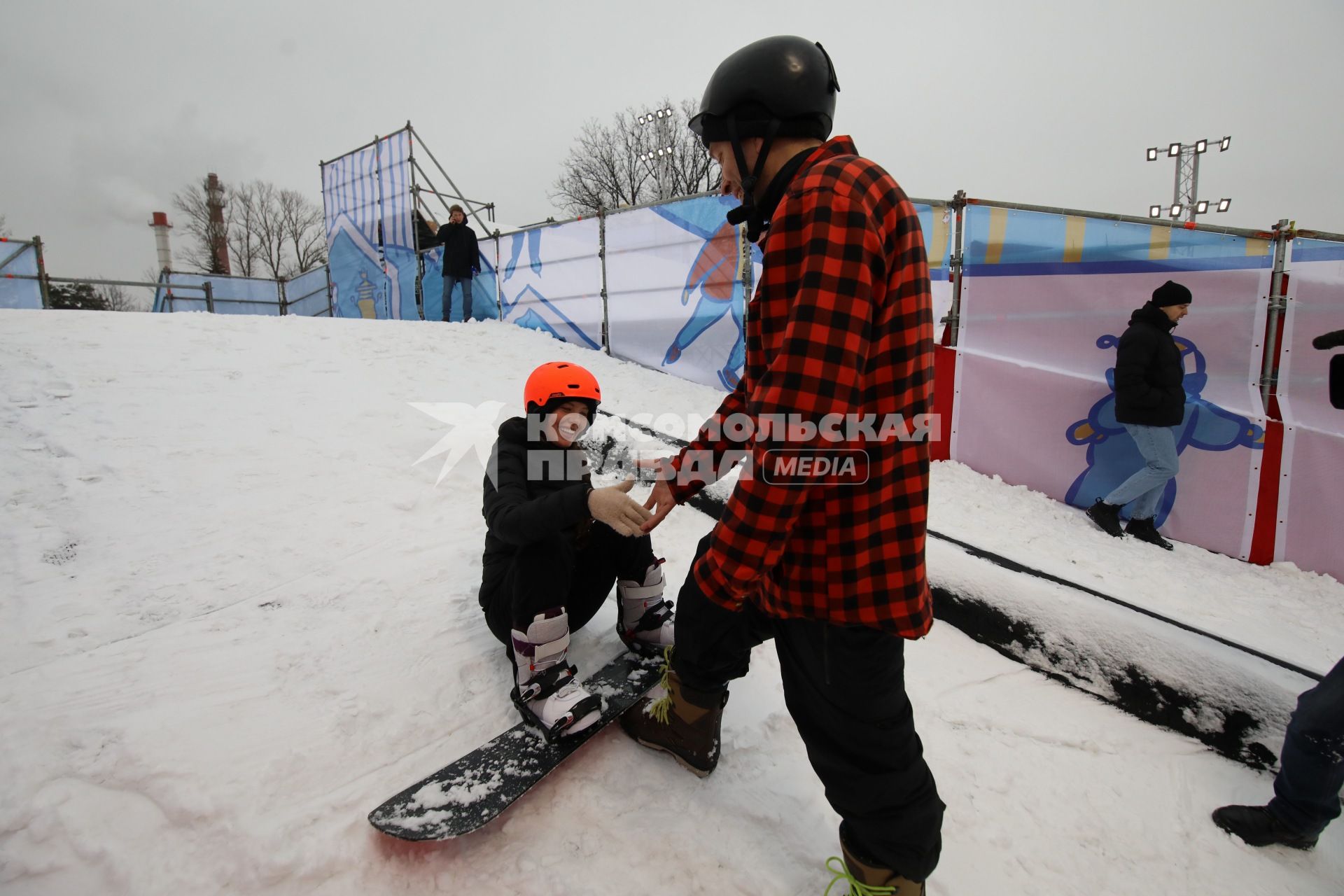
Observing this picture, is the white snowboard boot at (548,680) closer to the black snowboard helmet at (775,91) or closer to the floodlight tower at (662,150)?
the black snowboard helmet at (775,91)

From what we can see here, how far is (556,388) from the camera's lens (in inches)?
83.1

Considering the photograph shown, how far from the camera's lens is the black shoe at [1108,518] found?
13.1 ft

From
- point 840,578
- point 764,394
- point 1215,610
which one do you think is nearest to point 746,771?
point 840,578

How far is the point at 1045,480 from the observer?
14.7 ft

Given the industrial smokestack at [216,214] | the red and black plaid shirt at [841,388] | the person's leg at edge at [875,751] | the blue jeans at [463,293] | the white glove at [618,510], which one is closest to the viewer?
the red and black plaid shirt at [841,388]

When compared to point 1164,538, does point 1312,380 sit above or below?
above

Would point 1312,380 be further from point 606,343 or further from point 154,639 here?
point 606,343

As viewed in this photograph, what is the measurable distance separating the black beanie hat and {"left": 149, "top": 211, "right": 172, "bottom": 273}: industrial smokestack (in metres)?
45.6

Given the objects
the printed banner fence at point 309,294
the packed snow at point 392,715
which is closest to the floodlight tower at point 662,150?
the printed banner fence at point 309,294

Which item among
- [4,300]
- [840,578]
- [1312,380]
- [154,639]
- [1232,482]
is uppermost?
[4,300]

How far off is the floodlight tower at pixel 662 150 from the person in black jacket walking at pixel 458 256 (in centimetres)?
2043

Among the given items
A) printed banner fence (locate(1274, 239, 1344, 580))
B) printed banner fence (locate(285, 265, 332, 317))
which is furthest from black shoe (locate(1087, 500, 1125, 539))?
printed banner fence (locate(285, 265, 332, 317))

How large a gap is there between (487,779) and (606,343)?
702 cm

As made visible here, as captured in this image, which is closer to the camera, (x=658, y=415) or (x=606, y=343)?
(x=658, y=415)
